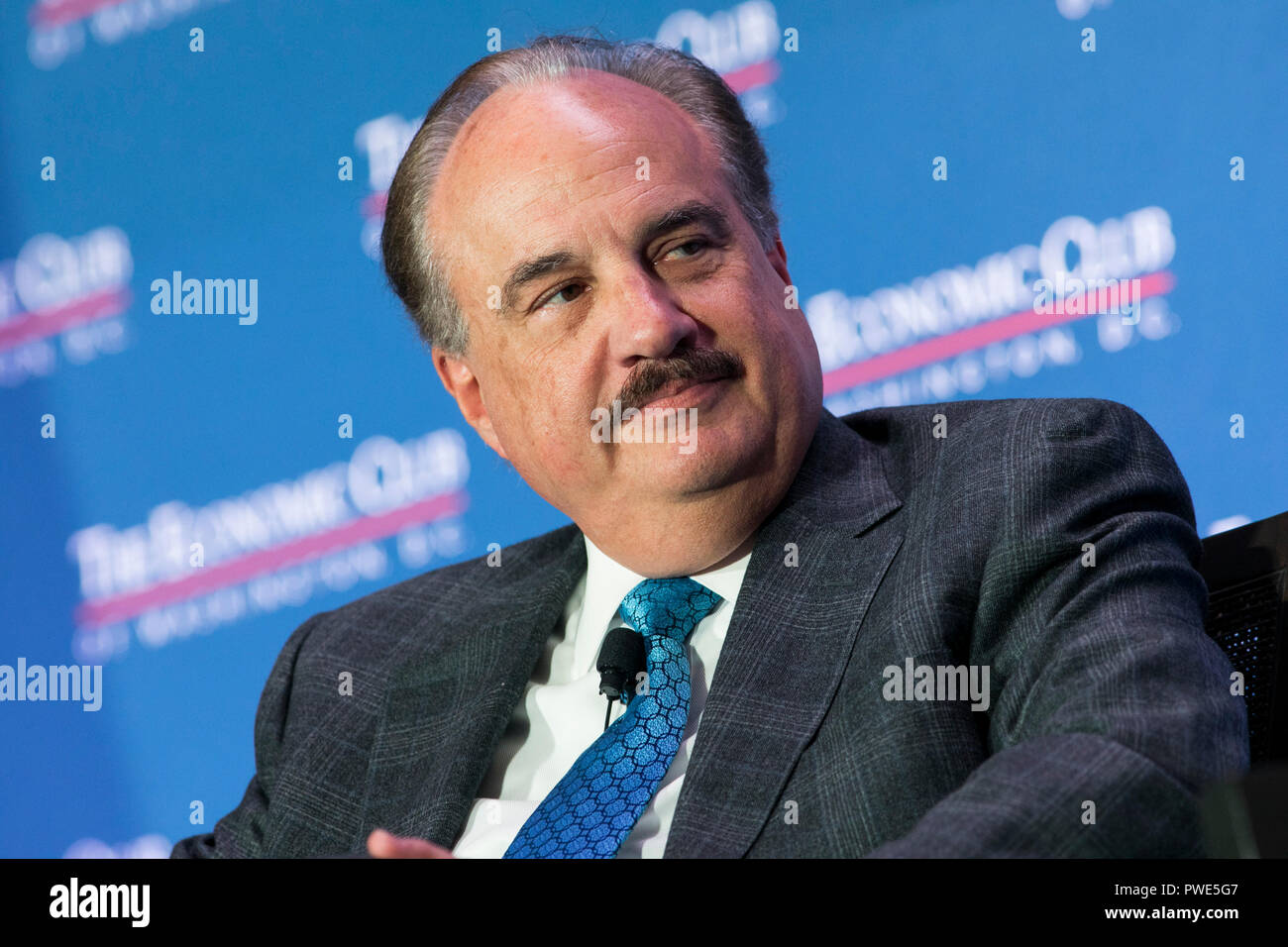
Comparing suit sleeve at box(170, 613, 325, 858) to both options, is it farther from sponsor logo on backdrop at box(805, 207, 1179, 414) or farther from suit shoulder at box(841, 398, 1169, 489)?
sponsor logo on backdrop at box(805, 207, 1179, 414)

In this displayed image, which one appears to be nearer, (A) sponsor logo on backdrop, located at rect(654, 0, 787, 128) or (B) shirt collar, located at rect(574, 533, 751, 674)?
(B) shirt collar, located at rect(574, 533, 751, 674)

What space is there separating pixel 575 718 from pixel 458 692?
8.7 inches

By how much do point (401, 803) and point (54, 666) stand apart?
1.83m

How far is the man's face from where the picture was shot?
1.90 meters

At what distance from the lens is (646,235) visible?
196 centimetres

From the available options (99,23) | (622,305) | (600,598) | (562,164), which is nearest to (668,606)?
(600,598)

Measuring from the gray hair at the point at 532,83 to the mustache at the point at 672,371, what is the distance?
13.0 inches

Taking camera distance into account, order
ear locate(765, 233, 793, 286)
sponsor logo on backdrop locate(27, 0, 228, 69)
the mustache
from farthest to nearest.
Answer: sponsor logo on backdrop locate(27, 0, 228, 69)
ear locate(765, 233, 793, 286)
the mustache

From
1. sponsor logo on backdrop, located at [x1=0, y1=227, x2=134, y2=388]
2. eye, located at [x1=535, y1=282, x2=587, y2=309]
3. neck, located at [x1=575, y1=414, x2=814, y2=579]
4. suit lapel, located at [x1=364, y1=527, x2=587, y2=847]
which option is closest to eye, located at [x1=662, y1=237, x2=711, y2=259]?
eye, located at [x1=535, y1=282, x2=587, y2=309]

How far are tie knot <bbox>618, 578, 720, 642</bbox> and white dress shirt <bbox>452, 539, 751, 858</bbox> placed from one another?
0.01m

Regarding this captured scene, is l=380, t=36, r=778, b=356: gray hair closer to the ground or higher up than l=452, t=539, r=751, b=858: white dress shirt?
higher up

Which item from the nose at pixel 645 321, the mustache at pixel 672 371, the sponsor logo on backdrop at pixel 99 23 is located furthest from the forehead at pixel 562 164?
the sponsor logo on backdrop at pixel 99 23

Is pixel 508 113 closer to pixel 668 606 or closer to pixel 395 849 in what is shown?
pixel 668 606
